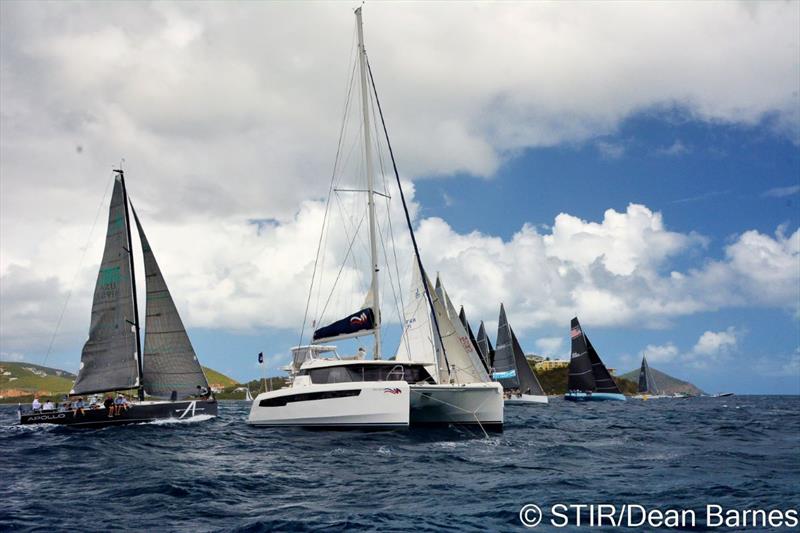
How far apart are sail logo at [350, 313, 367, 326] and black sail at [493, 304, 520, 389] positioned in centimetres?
4997

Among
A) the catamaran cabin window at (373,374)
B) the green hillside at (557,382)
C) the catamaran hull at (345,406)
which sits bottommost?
the green hillside at (557,382)

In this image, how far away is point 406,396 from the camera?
25859mm

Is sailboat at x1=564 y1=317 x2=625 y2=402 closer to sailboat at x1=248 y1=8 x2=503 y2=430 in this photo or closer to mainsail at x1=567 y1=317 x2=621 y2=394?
mainsail at x1=567 y1=317 x2=621 y2=394

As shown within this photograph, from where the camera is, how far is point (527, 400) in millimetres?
75438

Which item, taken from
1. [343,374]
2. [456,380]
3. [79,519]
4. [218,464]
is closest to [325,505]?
[79,519]

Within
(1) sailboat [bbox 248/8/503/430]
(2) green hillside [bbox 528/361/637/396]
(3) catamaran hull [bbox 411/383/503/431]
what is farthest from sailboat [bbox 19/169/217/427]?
(2) green hillside [bbox 528/361/637/396]

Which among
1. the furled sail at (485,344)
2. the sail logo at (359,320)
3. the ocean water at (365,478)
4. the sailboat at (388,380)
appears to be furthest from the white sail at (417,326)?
the furled sail at (485,344)

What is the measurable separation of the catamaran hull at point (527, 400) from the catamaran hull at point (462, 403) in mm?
47893

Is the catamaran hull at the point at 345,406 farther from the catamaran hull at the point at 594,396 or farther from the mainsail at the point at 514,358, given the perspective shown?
the catamaran hull at the point at 594,396

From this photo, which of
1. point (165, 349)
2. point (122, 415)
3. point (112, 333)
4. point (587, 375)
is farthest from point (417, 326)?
point (587, 375)

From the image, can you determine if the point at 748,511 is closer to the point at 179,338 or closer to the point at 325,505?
the point at 325,505

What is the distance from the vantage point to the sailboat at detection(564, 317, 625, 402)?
292ft

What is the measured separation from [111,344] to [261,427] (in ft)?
39.8

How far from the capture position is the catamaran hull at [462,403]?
27.2 meters
